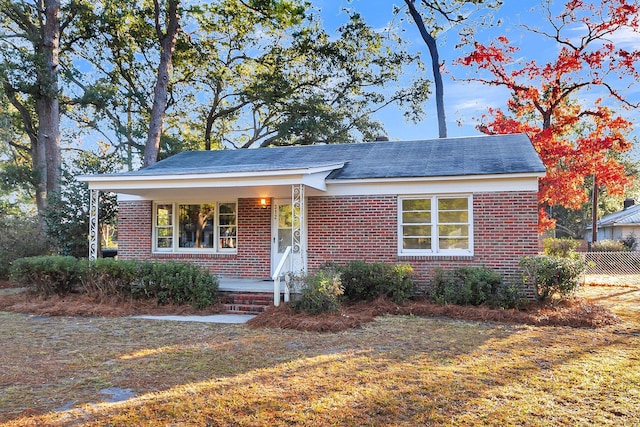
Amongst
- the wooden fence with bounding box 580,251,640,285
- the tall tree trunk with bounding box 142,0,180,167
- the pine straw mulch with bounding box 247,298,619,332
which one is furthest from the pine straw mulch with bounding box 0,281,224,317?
the wooden fence with bounding box 580,251,640,285

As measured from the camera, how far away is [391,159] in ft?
40.7

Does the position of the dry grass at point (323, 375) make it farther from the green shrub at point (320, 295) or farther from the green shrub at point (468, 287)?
the green shrub at point (468, 287)

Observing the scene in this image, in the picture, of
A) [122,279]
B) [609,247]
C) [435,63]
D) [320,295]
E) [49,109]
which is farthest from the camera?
[435,63]

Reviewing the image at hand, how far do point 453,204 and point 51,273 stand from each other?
30.8ft

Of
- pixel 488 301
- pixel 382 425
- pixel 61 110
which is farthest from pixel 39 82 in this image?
pixel 382 425

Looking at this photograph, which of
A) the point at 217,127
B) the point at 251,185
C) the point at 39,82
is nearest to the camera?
the point at 251,185

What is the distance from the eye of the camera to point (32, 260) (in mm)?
10586

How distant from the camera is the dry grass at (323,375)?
13.4 ft

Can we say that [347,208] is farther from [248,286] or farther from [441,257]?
[248,286]

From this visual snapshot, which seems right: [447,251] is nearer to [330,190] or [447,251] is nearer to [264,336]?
[330,190]

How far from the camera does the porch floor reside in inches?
392

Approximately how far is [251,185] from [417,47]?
17959 mm

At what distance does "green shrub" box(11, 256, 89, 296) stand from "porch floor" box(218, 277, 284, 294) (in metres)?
3.13

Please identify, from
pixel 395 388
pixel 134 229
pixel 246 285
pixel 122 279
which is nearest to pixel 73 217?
pixel 134 229
